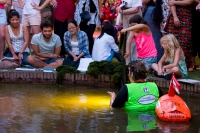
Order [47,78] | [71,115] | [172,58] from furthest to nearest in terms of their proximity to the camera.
Answer: [47,78] < [172,58] < [71,115]

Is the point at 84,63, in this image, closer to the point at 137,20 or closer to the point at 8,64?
the point at 137,20

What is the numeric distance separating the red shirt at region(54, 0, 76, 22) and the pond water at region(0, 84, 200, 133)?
248cm

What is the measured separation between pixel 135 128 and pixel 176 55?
280 centimetres

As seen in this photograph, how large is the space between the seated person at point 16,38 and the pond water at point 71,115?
5.83 ft

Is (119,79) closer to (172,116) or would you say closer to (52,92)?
(52,92)

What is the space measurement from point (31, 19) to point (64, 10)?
2.10 feet

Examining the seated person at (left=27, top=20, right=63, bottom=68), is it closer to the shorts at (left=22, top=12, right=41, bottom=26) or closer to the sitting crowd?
the sitting crowd

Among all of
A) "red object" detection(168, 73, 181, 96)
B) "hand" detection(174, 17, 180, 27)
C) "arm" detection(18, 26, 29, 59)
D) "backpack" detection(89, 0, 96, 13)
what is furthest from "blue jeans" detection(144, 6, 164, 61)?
"red object" detection(168, 73, 181, 96)

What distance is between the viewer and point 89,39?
11.0 m

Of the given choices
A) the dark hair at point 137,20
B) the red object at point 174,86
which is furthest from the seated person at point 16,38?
the red object at point 174,86

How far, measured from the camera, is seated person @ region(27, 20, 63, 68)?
10.2 meters

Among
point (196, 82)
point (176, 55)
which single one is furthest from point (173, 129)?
point (176, 55)

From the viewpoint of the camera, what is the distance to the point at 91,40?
11.1 meters

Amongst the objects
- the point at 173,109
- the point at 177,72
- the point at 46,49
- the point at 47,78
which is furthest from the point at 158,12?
the point at 173,109
